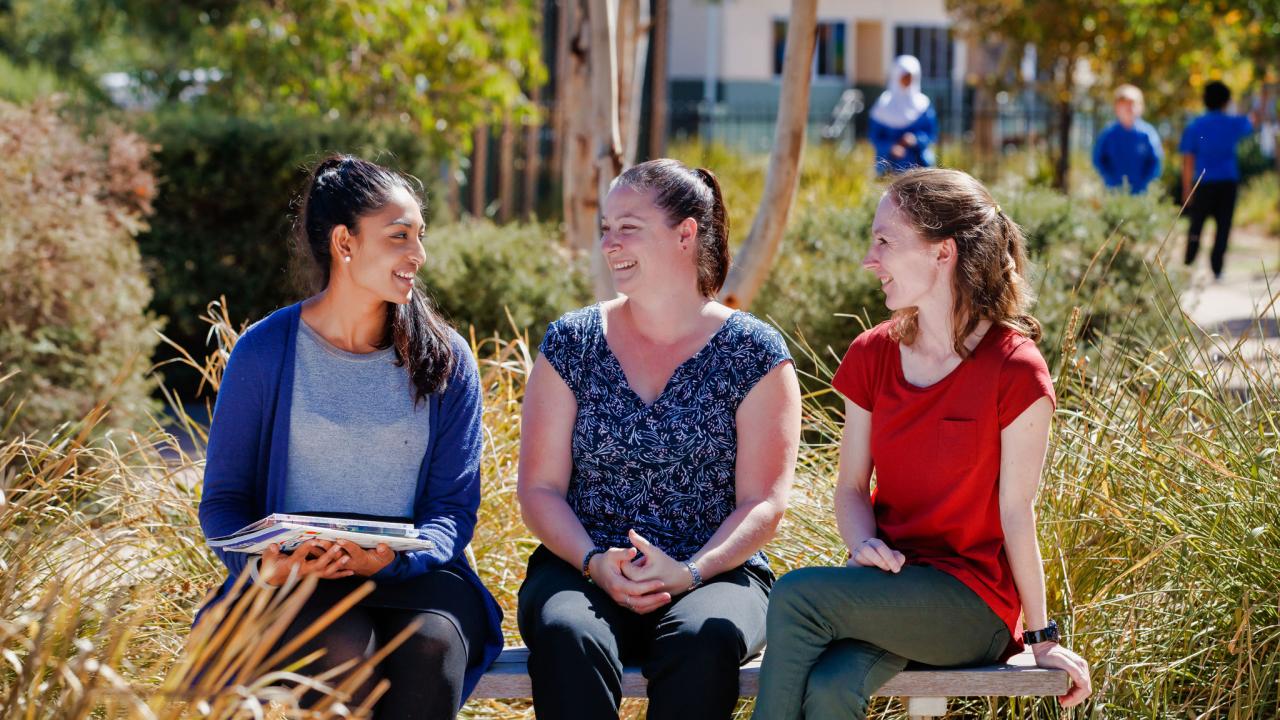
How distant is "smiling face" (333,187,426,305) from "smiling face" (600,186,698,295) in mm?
447

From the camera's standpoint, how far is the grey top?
3.04 metres

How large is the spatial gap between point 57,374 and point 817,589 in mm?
4013

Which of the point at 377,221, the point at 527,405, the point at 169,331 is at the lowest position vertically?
the point at 169,331

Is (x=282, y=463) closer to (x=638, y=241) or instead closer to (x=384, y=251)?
(x=384, y=251)

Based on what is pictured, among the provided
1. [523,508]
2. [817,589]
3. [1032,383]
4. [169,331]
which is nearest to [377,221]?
[523,508]

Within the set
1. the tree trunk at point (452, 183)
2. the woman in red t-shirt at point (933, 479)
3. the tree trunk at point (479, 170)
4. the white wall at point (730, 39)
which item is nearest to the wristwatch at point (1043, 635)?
the woman in red t-shirt at point (933, 479)

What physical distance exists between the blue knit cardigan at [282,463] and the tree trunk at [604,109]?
7.10ft

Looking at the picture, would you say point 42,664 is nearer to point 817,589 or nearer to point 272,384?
point 272,384

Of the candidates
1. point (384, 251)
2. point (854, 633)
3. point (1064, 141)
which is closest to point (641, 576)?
point (854, 633)

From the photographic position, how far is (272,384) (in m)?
3.02

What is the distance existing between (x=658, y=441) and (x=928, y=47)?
28.6 metres

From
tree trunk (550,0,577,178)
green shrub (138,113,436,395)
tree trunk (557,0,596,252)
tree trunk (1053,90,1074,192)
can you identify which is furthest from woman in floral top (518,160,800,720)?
tree trunk (1053,90,1074,192)

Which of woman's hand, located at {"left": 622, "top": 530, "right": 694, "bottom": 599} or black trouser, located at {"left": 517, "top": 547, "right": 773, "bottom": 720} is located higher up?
woman's hand, located at {"left": 622, "top": 530, "right": 694, "bottom": 599}

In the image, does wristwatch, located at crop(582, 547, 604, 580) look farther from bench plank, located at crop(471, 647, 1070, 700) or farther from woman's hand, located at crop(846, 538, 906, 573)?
woman's hand, located at crop(846, 538, 906, 573)
